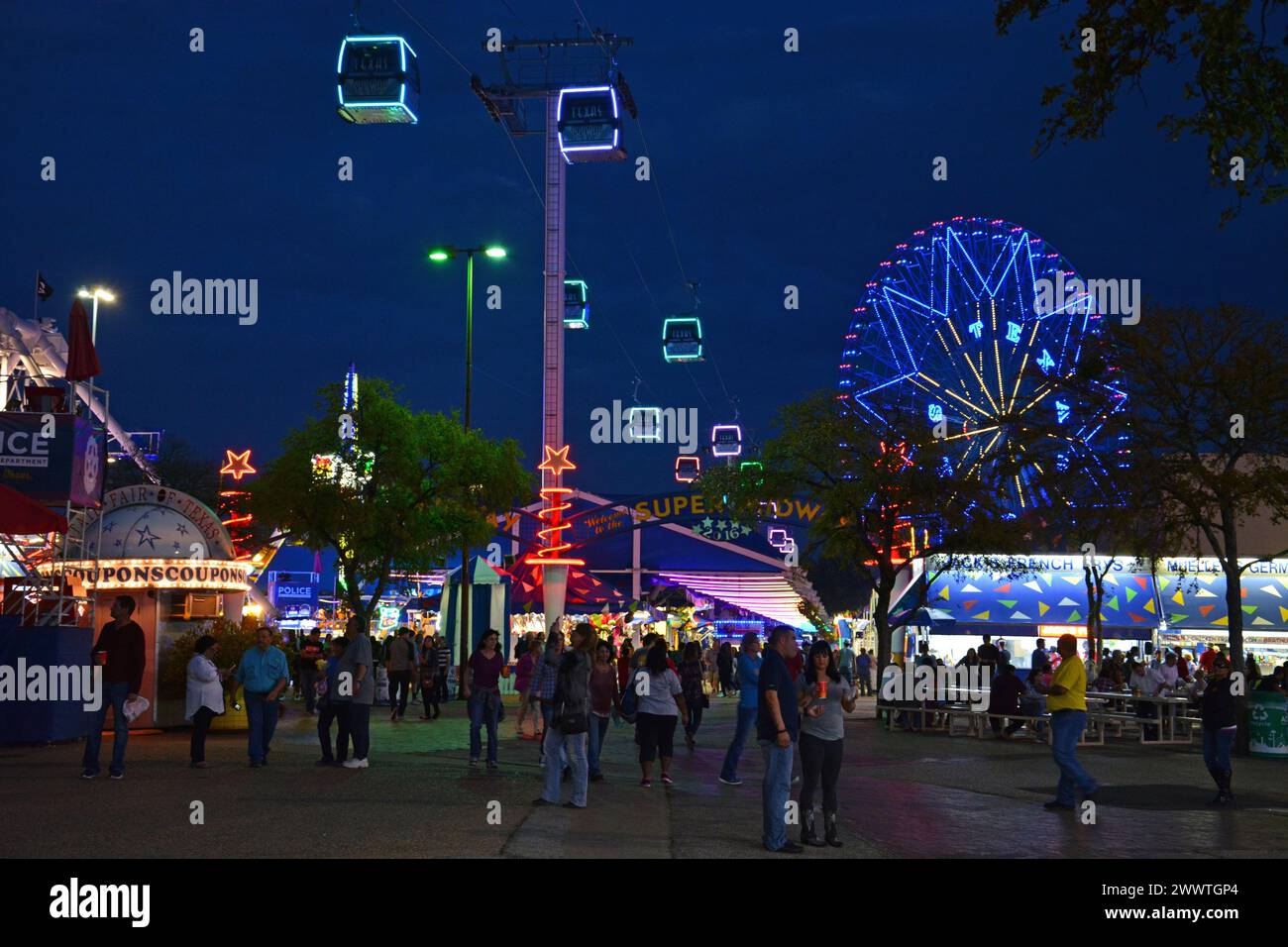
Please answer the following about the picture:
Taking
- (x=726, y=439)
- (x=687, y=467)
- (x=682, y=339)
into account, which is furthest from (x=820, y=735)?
(x=687, y=467)

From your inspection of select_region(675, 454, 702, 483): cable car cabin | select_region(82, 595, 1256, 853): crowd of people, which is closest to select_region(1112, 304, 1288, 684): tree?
select_region(82, 595, 1256, 853): crowd of people

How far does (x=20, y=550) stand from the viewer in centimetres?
2170

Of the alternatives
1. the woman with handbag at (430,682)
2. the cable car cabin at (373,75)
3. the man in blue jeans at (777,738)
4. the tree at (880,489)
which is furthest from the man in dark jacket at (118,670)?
the cable car cabin at (373,75)

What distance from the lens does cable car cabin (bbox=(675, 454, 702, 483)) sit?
74.8m

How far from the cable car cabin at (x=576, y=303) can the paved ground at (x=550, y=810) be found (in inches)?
1274

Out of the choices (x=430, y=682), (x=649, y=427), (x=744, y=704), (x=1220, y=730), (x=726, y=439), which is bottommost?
(x=430, y=682)

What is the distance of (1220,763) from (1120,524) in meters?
10.3

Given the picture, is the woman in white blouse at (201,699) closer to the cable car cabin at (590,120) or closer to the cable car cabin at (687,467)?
the cable car cabin at (590,120)

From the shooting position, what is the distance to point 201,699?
1641cm

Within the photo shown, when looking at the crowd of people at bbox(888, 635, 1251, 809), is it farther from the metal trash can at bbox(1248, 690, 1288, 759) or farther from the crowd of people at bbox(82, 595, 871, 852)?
the crowd of people at bbox(82, 595, 871, 852)

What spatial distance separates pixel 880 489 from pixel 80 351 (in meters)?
17.0

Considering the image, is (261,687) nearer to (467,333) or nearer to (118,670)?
(118,670)

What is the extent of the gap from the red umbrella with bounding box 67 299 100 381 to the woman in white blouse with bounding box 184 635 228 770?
6.26 meters
